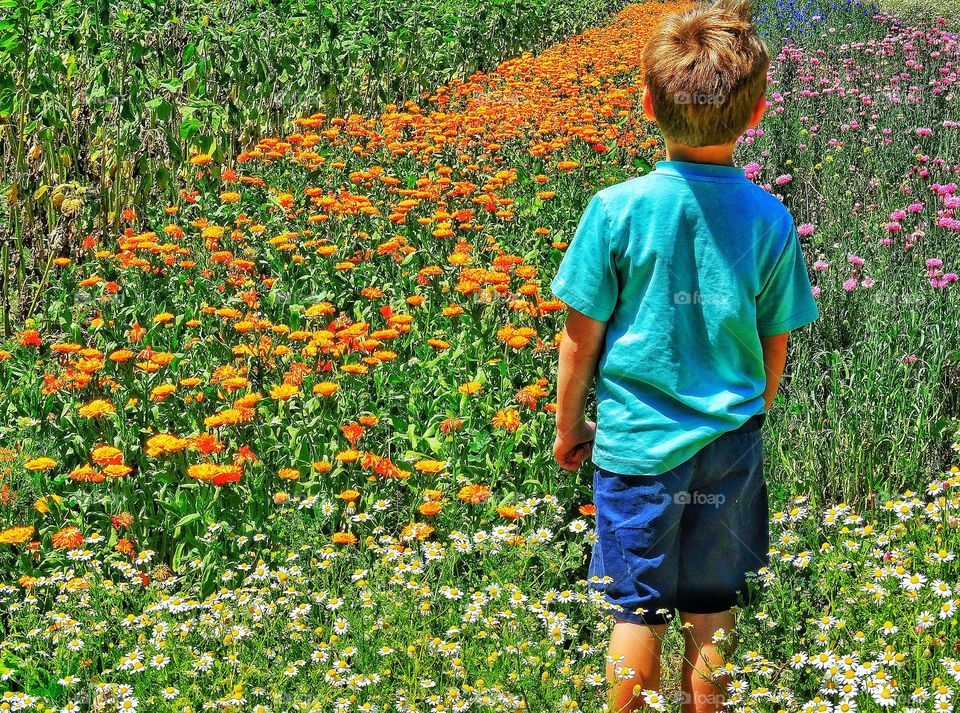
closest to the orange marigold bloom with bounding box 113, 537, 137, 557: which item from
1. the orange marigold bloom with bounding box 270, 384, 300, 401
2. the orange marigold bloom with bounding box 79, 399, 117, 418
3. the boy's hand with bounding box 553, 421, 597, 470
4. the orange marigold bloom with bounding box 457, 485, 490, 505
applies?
the orange marigold bloom with bounding box 79, 399, 117, 418

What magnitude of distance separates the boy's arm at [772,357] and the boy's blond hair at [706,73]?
0.46 metres

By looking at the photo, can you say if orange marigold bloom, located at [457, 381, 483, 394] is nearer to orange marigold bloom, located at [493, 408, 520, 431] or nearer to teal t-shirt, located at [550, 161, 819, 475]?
orange marigold bloom, located at [493, 408, 520, 431]

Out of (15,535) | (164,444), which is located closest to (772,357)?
(164,444)

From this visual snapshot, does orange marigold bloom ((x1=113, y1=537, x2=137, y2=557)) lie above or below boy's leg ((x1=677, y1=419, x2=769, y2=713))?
below

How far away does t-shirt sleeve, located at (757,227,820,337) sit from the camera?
7.58ft

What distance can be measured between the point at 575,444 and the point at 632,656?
49cm

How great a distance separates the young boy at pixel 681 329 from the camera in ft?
7.25

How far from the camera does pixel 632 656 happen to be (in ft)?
7.79

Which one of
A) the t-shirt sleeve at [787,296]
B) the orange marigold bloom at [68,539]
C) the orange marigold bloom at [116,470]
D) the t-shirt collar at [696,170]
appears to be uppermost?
the t-shirt collar at [696,170]

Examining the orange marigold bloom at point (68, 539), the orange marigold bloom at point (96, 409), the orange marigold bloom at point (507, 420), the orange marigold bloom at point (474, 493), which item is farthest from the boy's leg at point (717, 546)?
the orange marigold bloom at point (96, 409)

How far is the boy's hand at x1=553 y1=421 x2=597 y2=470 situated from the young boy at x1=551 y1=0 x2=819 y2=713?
50 mm

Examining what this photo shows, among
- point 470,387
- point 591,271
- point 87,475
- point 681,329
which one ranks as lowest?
point 87,475

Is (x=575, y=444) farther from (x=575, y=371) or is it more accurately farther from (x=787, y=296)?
(x=787, y=296)

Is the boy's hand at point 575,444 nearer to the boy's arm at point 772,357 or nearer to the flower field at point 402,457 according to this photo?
the flower field at point 402,457
